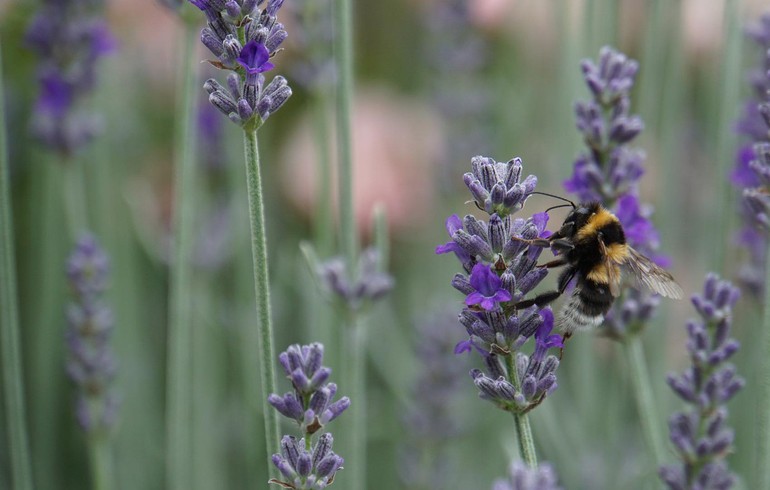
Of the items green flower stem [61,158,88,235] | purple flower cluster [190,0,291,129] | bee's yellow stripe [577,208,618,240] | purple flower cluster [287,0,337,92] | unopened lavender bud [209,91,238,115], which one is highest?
purple flower cluster [287,0,337,92]

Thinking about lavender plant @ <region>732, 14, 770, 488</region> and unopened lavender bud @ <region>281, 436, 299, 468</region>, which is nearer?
unopened lavender bud @ <region>281, 436, 299, 468</region>

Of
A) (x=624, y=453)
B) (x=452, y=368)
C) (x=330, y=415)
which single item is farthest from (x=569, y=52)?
(x=330, y=415)

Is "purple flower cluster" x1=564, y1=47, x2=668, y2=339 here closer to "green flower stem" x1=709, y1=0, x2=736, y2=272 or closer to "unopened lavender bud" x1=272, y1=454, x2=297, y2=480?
"green flower stem" x1=709, y1=0, x2=736, y2=272

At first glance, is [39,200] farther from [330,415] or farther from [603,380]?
[330,415]

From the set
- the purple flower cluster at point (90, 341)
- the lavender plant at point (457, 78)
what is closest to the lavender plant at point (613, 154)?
the purple flower cluster at point (90, 341)

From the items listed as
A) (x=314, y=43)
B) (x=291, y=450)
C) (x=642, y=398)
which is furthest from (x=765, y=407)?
(x=314, y=43)

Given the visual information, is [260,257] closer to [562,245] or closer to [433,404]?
[562,245]

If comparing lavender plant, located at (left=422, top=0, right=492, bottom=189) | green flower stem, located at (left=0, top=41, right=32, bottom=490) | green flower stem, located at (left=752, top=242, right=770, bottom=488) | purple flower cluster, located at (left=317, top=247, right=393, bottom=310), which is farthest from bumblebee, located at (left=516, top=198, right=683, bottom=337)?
lavender plant, located at (left=422, top=0, right=492, bottom=189)
